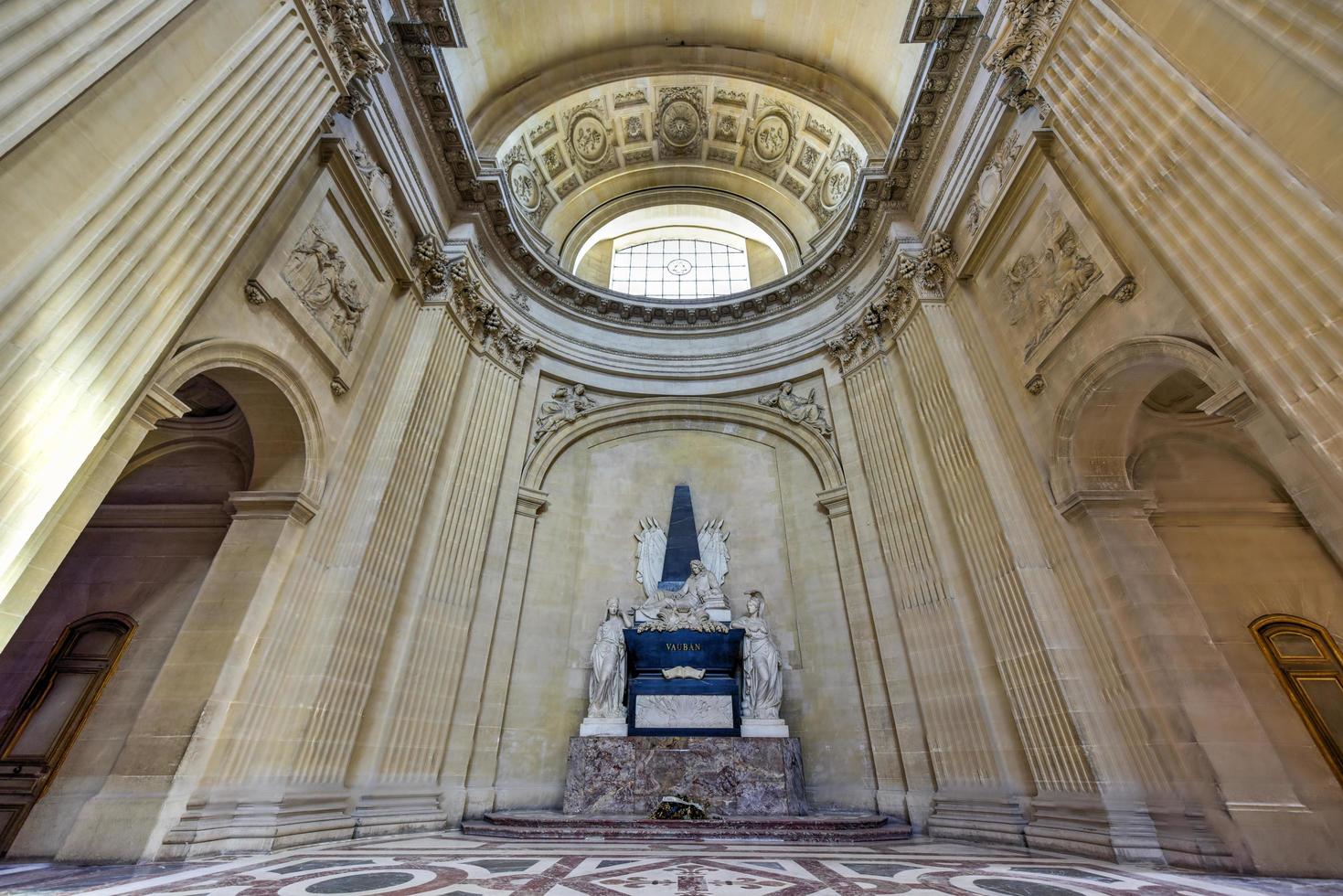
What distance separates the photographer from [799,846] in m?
5.25

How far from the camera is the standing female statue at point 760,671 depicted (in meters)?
8.18

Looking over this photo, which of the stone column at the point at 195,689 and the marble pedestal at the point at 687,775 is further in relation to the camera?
the marble pedestal at the point at 687,775

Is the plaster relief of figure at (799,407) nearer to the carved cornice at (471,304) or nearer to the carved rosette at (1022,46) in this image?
the carved cornice at (471,304)

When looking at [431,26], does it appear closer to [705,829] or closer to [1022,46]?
[1022,46]

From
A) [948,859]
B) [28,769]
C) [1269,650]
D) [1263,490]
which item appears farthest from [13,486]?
[1263,490]

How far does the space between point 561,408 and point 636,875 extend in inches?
340

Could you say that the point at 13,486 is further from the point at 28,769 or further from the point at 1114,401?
the point at 1114,401

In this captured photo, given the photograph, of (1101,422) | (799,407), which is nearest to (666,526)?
(799,407)

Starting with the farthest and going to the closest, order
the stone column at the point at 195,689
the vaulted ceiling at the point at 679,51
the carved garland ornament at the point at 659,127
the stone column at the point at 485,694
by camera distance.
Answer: the vaulted ceiling at the point at 679,51 → the carved garland ornament at the point at 659,127 → the stone column at the point at 485,694 → the stone column at the point at 195,689

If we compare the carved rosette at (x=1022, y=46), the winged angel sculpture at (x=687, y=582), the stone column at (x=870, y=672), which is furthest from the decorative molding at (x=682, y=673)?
the carved rosette at (x=1022, y=46)

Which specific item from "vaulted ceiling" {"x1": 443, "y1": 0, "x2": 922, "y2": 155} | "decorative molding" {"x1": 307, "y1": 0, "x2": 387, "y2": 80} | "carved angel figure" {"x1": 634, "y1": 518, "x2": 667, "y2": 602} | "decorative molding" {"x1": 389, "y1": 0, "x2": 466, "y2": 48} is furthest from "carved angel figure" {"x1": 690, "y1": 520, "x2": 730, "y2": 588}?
"decorative molding" {"x1": 389, "y1": 0, "x2": 466, "y2": 48}

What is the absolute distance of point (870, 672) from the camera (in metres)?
8.25

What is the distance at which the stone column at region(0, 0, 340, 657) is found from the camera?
3279 mm

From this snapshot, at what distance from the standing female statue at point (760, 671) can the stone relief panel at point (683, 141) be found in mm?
9369
